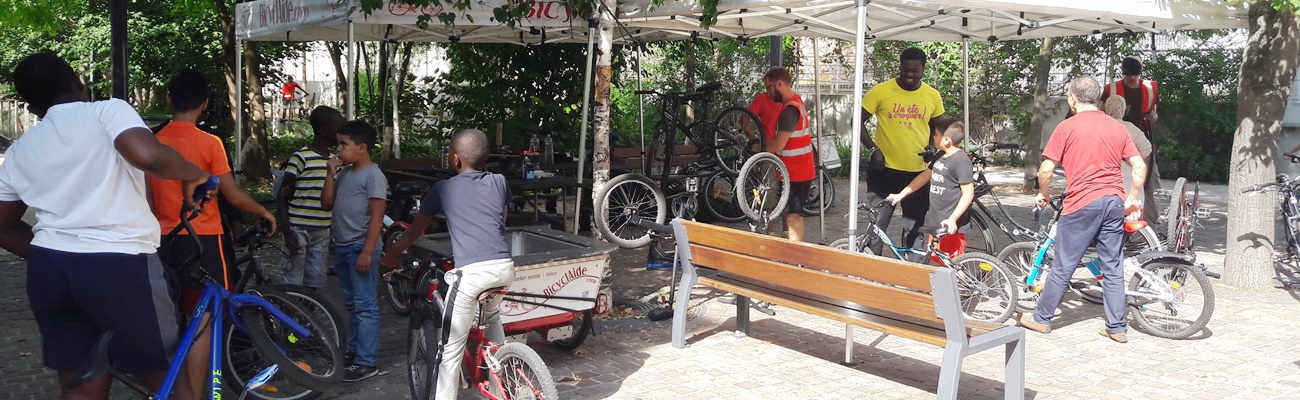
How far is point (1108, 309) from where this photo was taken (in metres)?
6.13

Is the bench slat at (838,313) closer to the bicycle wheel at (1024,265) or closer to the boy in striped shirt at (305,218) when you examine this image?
the bicycle wheel at (1024,265)

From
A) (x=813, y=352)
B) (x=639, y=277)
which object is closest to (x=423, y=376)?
(x=813, y=352)

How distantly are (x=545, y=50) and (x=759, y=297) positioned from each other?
7.95m

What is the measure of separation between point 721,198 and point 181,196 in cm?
699

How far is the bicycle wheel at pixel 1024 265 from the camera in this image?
21.9ft

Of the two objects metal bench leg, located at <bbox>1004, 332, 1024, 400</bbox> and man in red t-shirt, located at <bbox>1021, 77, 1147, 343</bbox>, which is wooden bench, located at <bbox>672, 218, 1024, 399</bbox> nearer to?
A: metal bench leg, located at <bbox>1004, 332, 1024, 400</bbox>

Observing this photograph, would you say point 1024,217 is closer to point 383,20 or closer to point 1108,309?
point 1108,309

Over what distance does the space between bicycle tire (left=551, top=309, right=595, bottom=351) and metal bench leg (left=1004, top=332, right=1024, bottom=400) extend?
6.94ft

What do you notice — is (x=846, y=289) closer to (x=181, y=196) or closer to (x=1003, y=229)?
(x=181, y=196)

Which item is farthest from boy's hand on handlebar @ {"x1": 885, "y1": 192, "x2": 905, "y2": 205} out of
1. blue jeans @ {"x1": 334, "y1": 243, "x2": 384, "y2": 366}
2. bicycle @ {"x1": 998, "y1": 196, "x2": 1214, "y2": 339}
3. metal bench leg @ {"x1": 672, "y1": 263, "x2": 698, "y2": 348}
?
blue jeans @ {"x1": 334, "y1": 243, "x2": 384, "y2": 366}

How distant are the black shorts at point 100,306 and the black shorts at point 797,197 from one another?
5.25 m

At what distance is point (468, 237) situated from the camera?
4328mm

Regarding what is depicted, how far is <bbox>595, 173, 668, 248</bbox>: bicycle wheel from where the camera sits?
8.39m

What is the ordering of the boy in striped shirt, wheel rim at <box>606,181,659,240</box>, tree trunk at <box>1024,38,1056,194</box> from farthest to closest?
tree trunk at <box>1024,38,1056,194</box> < wheel rim at <box>606,181,659,240</box> < the boy in striped shirt
